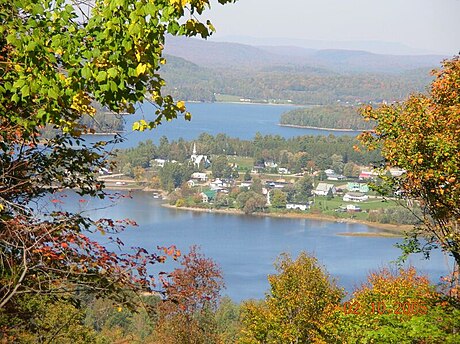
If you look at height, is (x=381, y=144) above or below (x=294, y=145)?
above

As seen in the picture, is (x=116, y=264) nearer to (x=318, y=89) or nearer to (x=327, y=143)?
(x=327, y=143)

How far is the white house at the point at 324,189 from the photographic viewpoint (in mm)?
46031

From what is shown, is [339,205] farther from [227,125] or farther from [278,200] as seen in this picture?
[227,125]

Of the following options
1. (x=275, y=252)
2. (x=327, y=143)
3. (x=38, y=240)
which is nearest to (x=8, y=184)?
(x=38, y=240)

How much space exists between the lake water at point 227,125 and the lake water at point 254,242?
867 inches

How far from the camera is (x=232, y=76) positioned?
133750 mm

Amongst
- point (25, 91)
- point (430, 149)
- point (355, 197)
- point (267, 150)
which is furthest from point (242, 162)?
point (25, 91)

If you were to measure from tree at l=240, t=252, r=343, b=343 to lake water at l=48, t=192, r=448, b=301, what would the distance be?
11109 mm

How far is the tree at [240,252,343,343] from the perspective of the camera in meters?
8.39

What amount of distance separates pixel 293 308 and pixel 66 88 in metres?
6.93

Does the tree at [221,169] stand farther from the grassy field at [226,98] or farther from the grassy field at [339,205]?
the grassy field at [226,98]

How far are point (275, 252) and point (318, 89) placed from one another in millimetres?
88646

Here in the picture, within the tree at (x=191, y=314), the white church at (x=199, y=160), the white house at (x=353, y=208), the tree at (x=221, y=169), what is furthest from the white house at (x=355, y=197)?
the tree at (x=191, y=314)

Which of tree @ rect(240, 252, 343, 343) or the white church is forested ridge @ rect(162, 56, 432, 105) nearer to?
the white church
